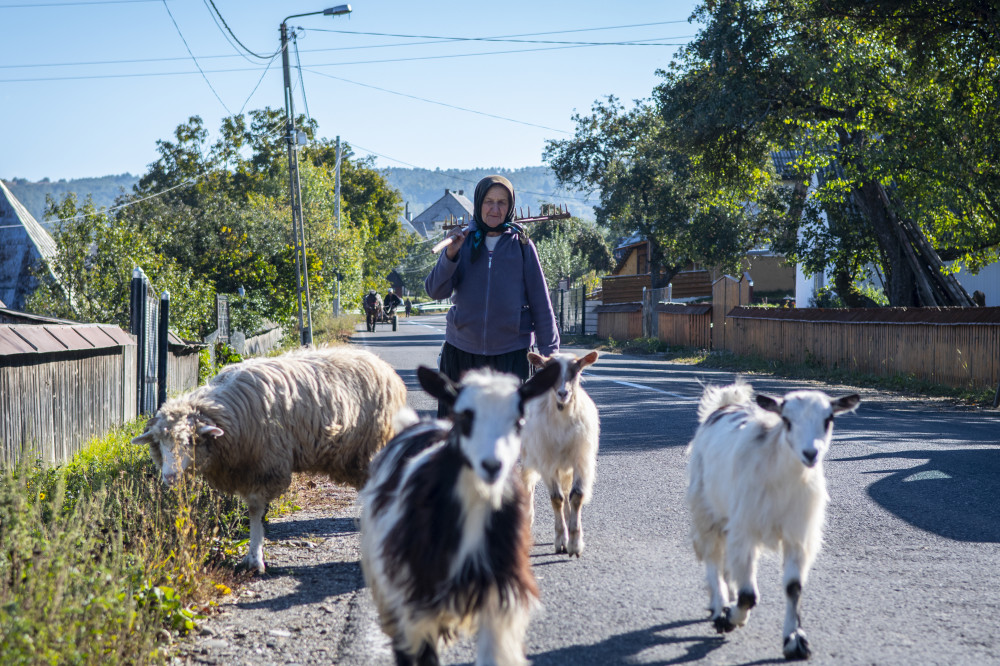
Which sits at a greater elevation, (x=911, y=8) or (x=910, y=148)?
(x=911, y=8)

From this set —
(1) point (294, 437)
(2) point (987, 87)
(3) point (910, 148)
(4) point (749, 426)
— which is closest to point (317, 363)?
(1) point (294, 437)

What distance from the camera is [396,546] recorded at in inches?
140

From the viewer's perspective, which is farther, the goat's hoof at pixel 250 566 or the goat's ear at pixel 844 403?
the goat's hoof at pixel 250 566

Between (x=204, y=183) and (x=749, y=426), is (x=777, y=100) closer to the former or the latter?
(x=749, y=426)

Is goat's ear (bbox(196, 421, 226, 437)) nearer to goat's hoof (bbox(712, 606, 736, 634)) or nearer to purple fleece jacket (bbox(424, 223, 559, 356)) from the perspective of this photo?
purple fleece jacket (bbox(424, 223, 559, 356))

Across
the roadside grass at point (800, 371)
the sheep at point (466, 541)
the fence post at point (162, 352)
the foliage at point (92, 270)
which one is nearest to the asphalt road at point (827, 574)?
the sheep at point (466, 541)

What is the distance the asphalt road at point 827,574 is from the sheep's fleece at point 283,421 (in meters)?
1.41

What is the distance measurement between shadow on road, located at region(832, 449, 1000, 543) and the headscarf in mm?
3652

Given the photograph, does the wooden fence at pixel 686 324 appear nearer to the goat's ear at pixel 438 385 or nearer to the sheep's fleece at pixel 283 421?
the sheep's fleece at pixel 283 421

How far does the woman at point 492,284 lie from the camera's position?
568cm

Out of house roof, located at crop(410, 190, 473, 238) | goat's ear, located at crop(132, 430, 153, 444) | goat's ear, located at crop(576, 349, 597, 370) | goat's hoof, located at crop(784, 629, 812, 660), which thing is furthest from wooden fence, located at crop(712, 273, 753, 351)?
house roof, located at crop(410, 190, 473, 238)

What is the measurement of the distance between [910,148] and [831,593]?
1350 cm

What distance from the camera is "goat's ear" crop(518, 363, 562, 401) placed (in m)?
3.49

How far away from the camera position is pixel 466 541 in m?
3.41
